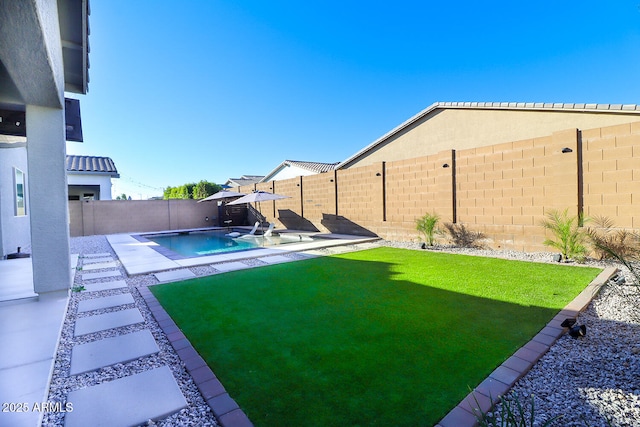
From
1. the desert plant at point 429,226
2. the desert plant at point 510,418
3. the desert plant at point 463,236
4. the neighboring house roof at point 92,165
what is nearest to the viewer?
the desert plant at point 510,418

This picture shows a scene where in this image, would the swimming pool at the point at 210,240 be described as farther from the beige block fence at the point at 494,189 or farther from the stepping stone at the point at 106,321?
the stepping stone at the point at 106,321

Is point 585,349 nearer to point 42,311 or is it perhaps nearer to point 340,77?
point 42,311

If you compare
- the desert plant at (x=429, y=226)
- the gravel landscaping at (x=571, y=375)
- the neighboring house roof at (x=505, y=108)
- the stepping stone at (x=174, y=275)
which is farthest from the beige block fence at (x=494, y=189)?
the stepping stone at (x=174, y=275)

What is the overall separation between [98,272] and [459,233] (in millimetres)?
11346

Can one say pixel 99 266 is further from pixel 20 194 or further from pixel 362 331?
pixel 362 331

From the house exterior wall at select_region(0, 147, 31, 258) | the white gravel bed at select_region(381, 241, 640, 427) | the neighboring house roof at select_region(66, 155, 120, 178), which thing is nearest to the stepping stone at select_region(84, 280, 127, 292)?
the house exterior wall at select_region(0, 147, 31, 258)

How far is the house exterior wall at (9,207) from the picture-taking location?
8.37 meters

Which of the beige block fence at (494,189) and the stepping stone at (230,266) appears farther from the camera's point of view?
the stepping stone at (230,266)

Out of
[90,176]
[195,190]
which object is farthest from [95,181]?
[195,190]

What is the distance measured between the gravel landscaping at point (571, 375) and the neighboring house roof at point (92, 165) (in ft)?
71.6

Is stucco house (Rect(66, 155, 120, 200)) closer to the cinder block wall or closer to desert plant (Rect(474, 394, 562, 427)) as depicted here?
the cinder block wall

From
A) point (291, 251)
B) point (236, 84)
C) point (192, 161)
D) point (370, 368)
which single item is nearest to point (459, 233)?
point (291, 251)

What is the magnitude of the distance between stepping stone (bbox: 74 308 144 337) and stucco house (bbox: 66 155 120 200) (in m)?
21.2

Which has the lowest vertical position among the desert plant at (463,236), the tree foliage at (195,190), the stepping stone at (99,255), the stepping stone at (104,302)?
the stepping stone at (104,302)
